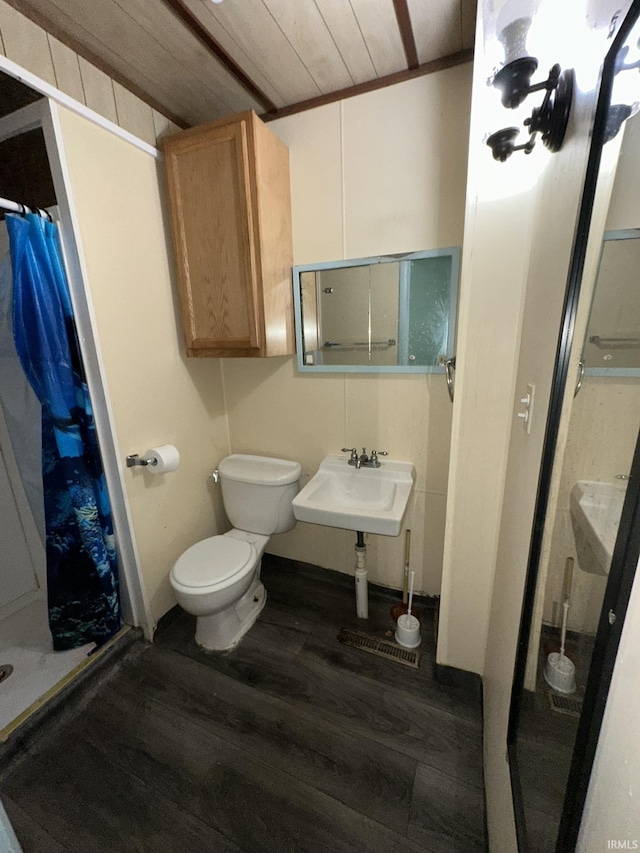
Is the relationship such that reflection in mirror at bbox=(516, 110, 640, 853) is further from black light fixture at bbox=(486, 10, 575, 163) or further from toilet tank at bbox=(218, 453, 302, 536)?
toilet tank at bbox=(218, 453, 302, 536)

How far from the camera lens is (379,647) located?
156 cm

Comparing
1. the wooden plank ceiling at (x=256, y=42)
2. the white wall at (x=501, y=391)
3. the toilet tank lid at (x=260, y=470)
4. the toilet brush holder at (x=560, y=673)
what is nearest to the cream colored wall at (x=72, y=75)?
the wooden plank ceiling at (x=256, y=42)

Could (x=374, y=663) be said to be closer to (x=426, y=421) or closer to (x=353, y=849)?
(x=353, y=849)

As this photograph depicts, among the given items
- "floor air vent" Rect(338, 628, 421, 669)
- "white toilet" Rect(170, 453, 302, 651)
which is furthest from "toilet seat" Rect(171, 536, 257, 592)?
"floor air vent" Rect(338, 628, 421, 669)

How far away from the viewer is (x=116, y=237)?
133 centimetres

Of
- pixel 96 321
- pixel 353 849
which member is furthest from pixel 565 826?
pixel 96 321

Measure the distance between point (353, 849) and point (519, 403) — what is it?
140cm

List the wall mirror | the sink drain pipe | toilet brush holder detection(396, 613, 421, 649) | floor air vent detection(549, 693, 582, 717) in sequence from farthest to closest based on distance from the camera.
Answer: the sink drain pipe, toilet brush holder detection(396, 613, 421, 649), the wall mirror, floor air vent detection(549, 693, 582, 717)

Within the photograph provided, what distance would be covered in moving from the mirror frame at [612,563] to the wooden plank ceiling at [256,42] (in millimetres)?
957

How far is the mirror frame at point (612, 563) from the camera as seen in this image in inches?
14.3

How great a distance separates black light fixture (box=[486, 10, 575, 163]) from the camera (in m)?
0.68

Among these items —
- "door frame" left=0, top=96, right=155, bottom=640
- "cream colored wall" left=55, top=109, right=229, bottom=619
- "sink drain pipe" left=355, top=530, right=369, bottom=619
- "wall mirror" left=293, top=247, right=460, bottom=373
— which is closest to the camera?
"door frame" left=0, top=96, right=155, bottom=640

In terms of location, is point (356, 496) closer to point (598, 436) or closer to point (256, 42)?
point (598, 436)

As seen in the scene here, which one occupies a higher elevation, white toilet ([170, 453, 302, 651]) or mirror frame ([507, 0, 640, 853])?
mirror frame ([507, 0, 640, 853])
